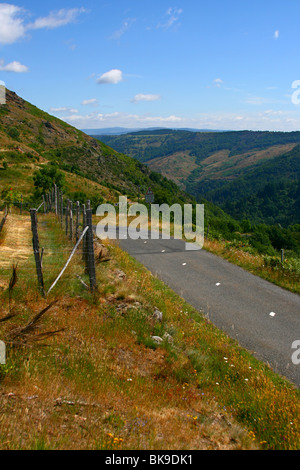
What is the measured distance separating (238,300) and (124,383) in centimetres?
708

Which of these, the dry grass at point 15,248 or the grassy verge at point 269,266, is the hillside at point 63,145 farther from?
the dry grass at point 15,248

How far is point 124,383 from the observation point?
482cm

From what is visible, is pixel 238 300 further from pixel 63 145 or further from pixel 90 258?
pixel 63 145

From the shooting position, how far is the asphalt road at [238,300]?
26.2 ft

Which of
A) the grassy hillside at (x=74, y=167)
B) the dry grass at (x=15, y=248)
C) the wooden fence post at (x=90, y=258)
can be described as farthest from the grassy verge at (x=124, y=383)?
the grassy hillside at (x=74, y=167)

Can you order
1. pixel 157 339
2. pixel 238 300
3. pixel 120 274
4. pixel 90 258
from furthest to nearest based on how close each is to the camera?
pixel 238 300, pixel 120 274, pixel 90 258, pixel 157 339

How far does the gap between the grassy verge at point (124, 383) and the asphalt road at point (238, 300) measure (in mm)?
795

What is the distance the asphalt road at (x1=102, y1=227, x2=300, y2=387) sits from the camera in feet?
26.2

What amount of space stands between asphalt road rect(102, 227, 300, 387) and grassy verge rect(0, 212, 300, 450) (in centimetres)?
80

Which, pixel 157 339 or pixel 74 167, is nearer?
pixel 157 339

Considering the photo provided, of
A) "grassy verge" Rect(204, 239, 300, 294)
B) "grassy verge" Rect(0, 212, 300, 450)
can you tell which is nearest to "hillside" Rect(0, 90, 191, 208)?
"grassy verge" Rect(204, 239, 300, 294)

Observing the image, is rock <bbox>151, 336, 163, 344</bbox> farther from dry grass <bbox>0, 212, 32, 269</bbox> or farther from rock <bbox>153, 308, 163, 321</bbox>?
dry grass <bbox>0, 212, 32, 269</bbox>

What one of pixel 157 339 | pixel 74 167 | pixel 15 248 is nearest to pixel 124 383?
pixel 157 339

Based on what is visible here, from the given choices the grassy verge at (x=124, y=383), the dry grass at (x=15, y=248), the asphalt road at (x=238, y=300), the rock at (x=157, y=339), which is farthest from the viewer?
the dry grass at (x=15, y=248)
